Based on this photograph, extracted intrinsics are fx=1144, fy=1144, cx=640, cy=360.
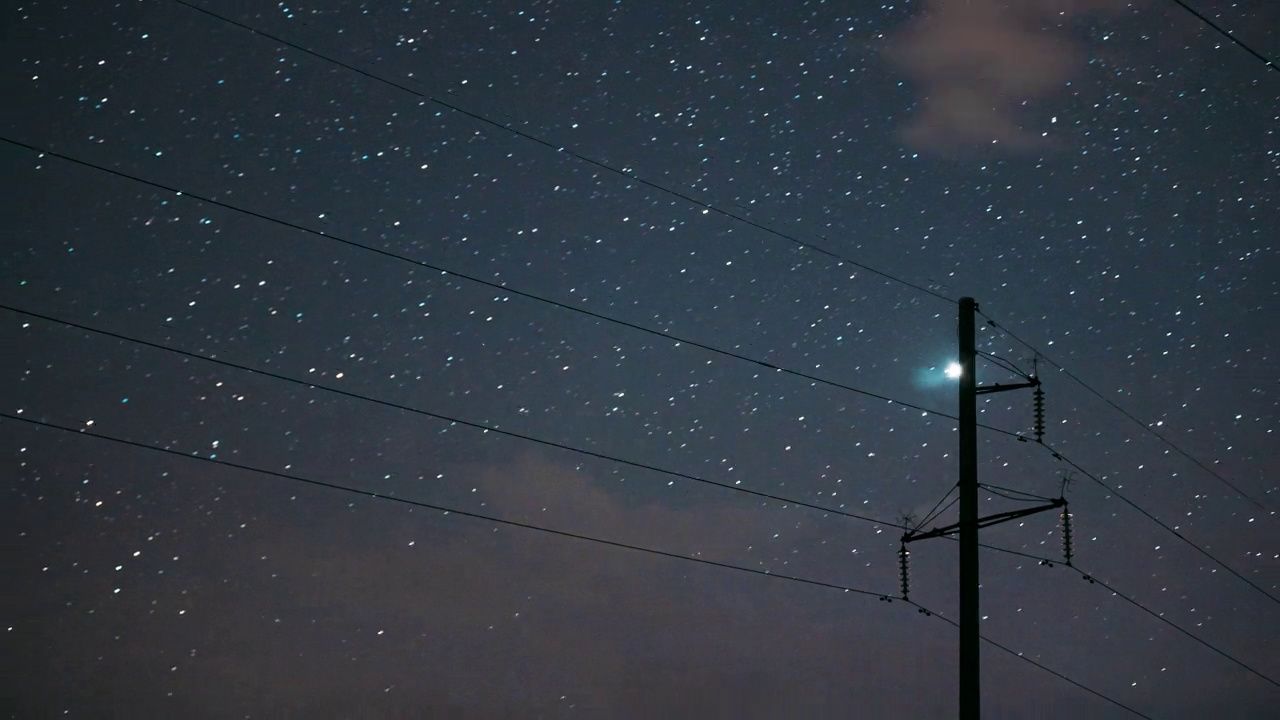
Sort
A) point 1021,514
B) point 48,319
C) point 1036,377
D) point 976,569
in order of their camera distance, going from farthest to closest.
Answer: point 1036,377
point 1021,514
point 976,569
point 48,319

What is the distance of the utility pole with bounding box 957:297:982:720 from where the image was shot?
40.3 ft

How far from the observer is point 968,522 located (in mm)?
13242

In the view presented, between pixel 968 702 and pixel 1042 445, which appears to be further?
pixel 1042 445

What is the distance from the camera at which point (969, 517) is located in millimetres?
13250

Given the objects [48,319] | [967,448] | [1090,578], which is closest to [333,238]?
[48,319]

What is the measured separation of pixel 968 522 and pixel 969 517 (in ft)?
0.19

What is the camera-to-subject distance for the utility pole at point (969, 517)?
12297mm

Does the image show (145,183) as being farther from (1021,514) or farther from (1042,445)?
(1042,445)

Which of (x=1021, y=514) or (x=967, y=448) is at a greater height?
(x=967, y=448)

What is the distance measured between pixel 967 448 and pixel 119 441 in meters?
9.85

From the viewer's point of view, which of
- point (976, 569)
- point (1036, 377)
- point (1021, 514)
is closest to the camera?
point (976, 569)

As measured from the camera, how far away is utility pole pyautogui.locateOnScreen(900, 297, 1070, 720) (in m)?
12.3

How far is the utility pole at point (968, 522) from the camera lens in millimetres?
12273

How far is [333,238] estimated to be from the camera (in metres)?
13.1
